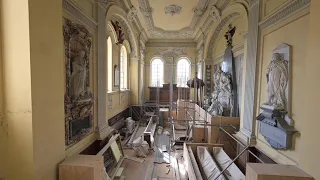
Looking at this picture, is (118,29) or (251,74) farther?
(118,29)

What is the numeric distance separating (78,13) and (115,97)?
421 centimetres

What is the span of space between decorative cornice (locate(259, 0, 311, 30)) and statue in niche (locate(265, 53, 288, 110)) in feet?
2.04

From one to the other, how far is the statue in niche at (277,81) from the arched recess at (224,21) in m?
1.70

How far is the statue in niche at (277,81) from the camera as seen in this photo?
2.70 metres

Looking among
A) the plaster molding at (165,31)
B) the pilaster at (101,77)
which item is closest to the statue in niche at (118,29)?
the plaster molding at (165,31)

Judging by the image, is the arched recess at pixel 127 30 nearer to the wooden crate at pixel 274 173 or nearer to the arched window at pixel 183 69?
the arched window at pixel 183 69

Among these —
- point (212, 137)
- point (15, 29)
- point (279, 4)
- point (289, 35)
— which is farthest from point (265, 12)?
point (15, 29)

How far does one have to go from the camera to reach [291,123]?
2551mm

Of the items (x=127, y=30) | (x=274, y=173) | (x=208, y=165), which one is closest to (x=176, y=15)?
(x=127, y=30)

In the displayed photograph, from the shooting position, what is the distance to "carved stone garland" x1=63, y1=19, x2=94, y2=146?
2.82 meters

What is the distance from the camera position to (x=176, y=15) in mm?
7500

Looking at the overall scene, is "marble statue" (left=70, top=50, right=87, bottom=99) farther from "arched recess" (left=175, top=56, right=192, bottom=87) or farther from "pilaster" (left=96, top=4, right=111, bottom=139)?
"arched recess" (left=175, top=56, right=192, bottom=87)

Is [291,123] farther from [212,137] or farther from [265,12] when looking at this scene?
[212,137]

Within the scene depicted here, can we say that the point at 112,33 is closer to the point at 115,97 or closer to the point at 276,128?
the point at 115,97
